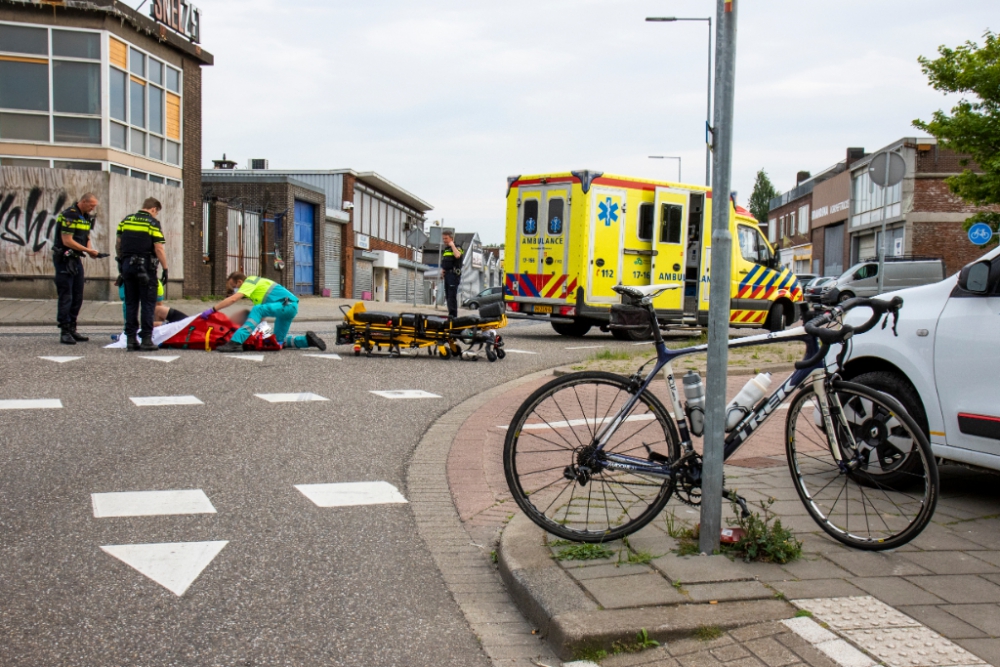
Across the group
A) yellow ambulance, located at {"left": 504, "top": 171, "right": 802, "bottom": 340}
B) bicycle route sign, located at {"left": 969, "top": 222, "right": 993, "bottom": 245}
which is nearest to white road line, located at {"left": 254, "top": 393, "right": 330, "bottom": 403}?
yellow ambulance, located at {"left": 504, "top": 171, "right": 802, "bottom": 340}

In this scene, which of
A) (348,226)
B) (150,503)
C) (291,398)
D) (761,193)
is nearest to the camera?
(150,503)

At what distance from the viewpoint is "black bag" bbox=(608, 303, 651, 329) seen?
4.10 meters

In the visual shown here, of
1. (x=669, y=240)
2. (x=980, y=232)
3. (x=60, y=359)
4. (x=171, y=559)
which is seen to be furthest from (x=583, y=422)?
(x=980, y=232)

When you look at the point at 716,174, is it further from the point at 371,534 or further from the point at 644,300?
the point at 371,534

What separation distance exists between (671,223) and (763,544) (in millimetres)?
13183

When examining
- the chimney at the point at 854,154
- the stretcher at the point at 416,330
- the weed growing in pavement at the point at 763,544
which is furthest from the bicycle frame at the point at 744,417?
the chimney at the point at 854,154

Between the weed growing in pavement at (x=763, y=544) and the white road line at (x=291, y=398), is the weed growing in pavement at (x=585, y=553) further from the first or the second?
the white road line at (x=291, y=398)

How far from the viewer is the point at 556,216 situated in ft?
52.4

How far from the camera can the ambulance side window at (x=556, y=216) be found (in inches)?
626

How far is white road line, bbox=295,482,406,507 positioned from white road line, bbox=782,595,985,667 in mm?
2462

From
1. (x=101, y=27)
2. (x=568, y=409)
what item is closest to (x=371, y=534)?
(x=568, y=409)

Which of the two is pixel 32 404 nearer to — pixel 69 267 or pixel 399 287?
pixel 69 267

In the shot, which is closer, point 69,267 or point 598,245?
point 69,267

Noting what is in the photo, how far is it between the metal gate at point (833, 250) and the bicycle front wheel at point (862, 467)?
190 feet
